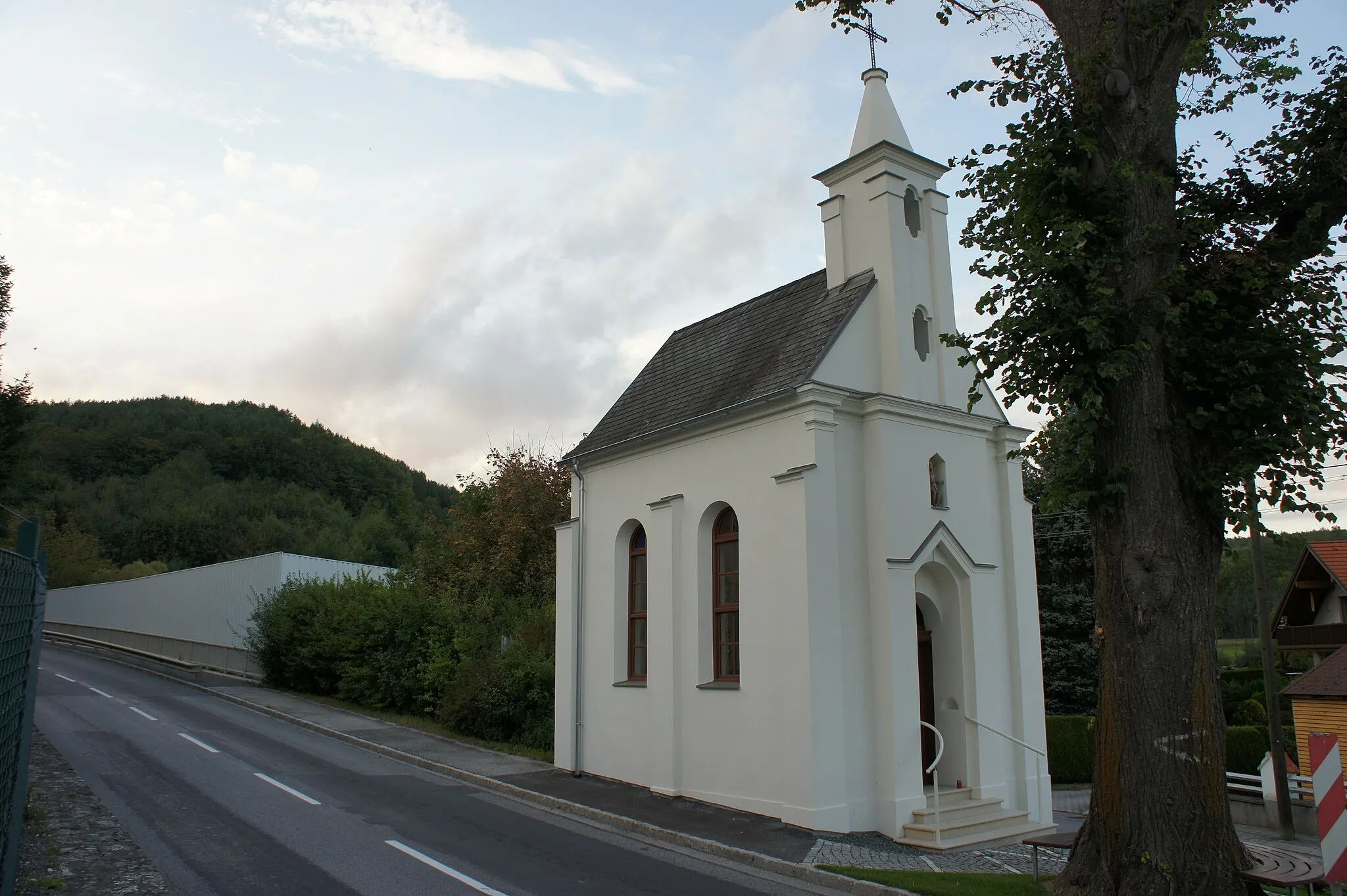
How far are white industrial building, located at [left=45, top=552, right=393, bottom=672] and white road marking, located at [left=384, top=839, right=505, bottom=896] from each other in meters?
23.7

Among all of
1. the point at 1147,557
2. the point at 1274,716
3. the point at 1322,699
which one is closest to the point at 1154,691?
the point at 1147,557

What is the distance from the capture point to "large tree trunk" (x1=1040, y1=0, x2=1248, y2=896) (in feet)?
26.3

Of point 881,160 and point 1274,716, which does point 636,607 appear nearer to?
point 881,160

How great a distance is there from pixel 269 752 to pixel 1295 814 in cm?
2270

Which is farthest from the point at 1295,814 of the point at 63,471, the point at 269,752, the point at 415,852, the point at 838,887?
the point at 63,471

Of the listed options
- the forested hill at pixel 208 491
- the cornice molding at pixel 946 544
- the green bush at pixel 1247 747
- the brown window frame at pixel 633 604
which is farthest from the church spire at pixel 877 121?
the forested hill at pixel 208 491

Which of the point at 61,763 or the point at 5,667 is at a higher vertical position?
the point at 5,667

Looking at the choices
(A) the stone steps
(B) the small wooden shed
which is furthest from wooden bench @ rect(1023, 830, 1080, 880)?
(B) the small wooden shed

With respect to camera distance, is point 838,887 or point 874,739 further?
point 874,739

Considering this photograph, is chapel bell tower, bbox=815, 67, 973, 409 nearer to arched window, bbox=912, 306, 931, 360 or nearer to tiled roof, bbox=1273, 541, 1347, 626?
arched window, bbox=912, 306, 931, 360

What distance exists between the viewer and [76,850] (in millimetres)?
9930

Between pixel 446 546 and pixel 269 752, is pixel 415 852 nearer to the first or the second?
pixel 269 752

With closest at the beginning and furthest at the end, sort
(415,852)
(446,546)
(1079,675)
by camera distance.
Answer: (415,852) < (1079,675) < (446,546)

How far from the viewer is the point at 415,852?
10844mm
